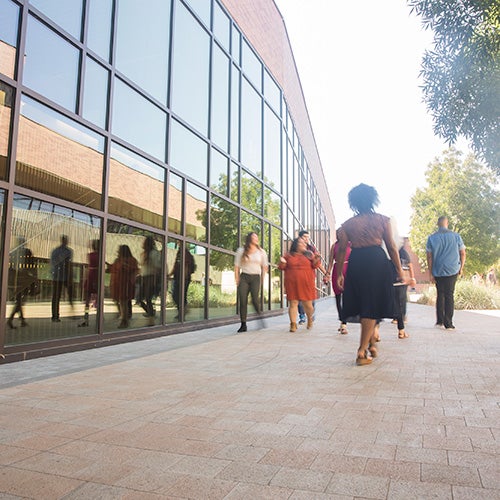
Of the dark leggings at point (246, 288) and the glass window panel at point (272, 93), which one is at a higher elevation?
the glass window panel at point (272, 93)

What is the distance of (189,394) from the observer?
3.56 m

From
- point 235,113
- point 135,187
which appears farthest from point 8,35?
point 235,113

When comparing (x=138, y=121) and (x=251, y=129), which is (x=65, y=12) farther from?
(x=251, y=129)

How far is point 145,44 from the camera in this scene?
25.6 feet

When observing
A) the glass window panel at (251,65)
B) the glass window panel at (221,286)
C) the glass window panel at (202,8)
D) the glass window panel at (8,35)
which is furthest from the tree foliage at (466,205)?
the glass window panel at (8,35)

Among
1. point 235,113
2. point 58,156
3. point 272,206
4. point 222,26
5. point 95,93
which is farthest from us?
point 272,206

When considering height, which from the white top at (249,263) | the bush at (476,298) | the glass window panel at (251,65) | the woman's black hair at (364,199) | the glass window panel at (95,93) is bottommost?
the bush at (476,298)

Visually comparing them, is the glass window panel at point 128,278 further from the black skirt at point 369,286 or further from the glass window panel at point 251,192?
the glass window panel at point 251,192

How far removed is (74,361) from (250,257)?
3876 millimetres

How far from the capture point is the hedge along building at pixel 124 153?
5.17 metres

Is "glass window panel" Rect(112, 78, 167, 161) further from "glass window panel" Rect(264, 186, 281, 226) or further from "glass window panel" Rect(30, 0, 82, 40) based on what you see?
"glass window panel" Rect(264, 186, 281, 226)

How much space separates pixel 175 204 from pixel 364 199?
4.17 meters

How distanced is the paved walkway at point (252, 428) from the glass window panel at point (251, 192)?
7.29 meters

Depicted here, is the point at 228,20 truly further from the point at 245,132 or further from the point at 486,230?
the point at 486,230
